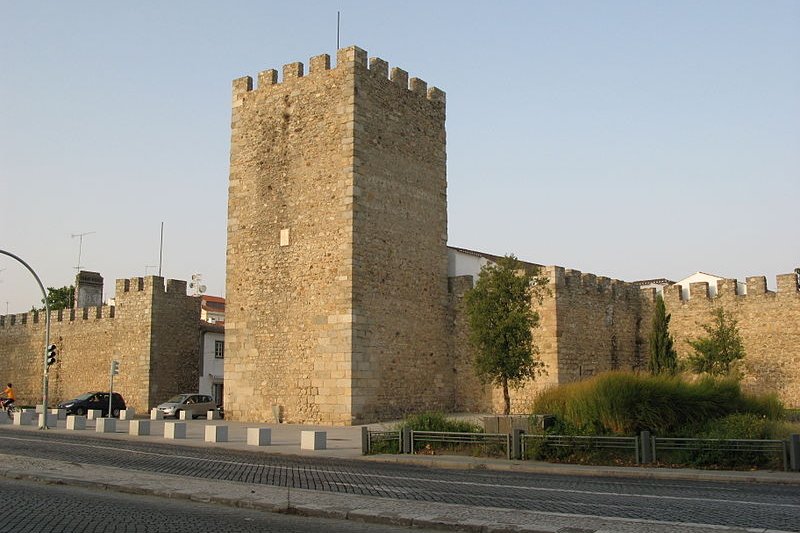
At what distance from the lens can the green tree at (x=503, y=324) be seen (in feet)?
79.2

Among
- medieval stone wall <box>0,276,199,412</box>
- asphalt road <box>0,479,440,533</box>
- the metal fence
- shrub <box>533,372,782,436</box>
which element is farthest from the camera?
medieval stone wall <box>0,276,199,412</box>

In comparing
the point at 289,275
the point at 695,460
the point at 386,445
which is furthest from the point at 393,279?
the point at 695,460

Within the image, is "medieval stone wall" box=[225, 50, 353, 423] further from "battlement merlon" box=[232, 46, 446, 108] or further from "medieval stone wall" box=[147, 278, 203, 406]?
"medieval stone wall" box=[147, 278, 203, 406]

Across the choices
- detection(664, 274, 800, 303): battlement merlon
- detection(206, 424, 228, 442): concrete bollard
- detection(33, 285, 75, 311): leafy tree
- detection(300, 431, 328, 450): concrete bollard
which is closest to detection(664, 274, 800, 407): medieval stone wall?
detection(664, 274, 800, 303): battlement merlon

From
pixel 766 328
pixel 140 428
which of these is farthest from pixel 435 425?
pixel 766 328

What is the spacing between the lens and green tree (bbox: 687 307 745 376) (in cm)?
2805

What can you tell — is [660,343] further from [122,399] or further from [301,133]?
[122,399]

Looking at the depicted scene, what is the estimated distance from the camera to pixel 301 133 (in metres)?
27.7

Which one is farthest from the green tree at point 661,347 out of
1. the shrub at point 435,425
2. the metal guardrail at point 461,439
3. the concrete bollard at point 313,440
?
the concrete bollard at point 313,440

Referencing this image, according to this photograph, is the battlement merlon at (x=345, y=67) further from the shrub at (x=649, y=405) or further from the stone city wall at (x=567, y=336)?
the shrub at (x=649, y=405)

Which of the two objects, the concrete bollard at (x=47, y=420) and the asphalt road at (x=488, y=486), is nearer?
the asphalt road at (x=488, y=486)

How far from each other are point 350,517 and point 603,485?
5.09m

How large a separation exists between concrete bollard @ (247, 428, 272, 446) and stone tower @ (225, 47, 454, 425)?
5.22 meters

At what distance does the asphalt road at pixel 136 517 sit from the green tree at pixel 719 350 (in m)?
22.3
